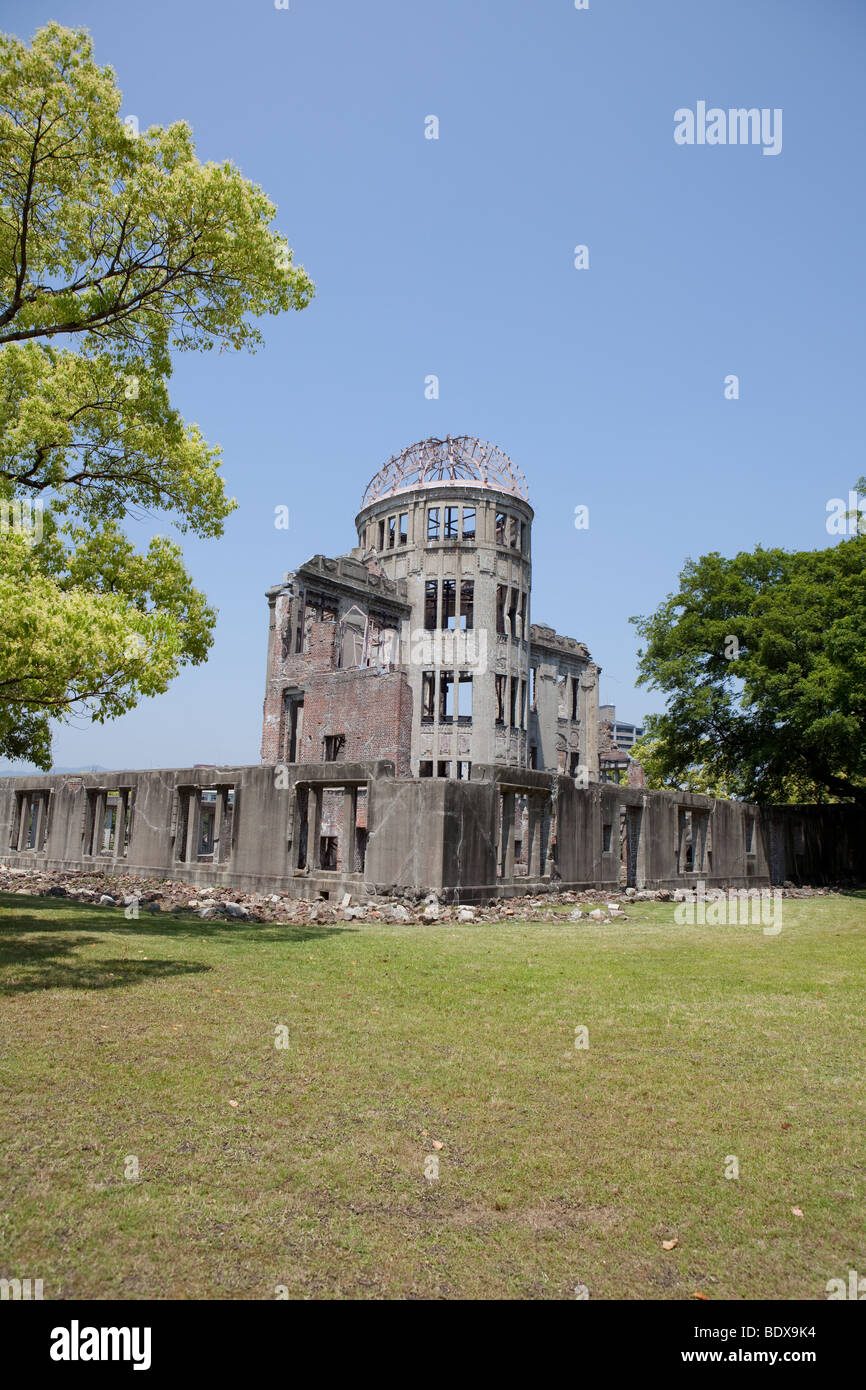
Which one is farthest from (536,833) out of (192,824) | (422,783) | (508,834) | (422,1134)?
(422,1134)

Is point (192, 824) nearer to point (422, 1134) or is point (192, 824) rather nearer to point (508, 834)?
point (508, 834)

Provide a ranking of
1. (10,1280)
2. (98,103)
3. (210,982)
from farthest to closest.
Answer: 1. (98,103)
2. (210,982)
3. (10,1280)

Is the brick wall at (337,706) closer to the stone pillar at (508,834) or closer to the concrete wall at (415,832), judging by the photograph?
the concrete wall at (415,832)

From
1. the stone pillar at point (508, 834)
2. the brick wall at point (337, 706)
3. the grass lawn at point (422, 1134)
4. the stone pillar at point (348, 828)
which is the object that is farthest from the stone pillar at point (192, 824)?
the grass lawn at point (422, 1134)

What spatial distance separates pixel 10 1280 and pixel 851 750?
26508 mm

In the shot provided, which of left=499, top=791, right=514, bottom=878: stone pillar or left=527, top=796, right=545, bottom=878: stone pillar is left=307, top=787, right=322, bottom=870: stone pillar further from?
left=527, top=796, right=545, bottom=878: stone pillar

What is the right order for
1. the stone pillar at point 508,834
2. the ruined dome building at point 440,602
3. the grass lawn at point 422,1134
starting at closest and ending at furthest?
the grass lawn at point 422,1134, the stone pillar at point 508,834, the ruined dome building at point 440,602

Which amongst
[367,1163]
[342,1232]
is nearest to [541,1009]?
[367,1163]

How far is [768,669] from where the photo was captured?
27125 millimetres

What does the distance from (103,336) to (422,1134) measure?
1219cm

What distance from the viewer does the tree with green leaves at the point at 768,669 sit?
24.9 meters

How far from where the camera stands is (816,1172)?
4.26 m

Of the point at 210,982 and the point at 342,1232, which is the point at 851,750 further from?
the point at 342,1232

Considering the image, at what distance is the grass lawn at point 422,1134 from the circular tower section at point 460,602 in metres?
28.7
